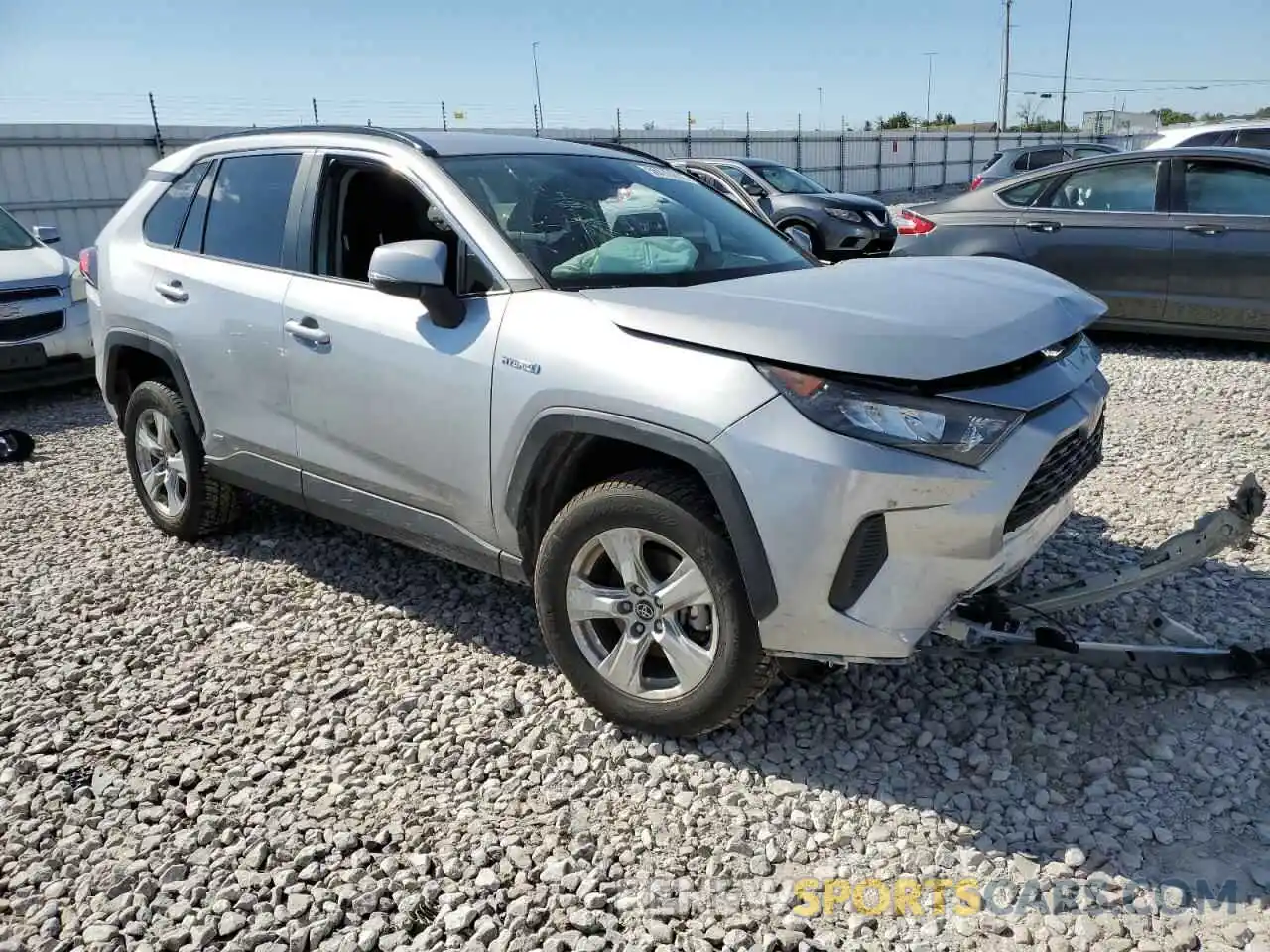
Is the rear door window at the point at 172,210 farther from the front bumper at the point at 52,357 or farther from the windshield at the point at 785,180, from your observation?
the windshield at the point at 785,180

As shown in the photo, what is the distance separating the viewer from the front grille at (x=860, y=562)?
8.43ft

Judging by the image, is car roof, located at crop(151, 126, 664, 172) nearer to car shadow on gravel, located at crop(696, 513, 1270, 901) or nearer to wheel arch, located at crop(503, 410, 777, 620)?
wheel arch, located at crop(503, 410, 777, 620)

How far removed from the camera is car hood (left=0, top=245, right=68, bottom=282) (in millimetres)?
7953

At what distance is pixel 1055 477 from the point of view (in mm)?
2863

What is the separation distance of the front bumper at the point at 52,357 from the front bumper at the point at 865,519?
23.2 feet

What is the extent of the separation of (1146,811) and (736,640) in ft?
3.91

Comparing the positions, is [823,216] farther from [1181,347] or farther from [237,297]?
[237,297]

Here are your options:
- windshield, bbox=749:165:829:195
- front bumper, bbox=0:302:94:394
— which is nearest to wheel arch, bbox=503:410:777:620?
front bumper, bbox=0:302:94:394

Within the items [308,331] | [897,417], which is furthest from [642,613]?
[308,331]

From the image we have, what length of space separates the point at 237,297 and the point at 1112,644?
11.1ft

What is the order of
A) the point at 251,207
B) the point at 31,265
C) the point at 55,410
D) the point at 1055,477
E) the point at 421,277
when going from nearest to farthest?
the point at 1055,477
the point at 421,277
the point at 251,207
the point at 55,410
the point at 31,265

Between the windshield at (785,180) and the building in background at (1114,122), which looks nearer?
the windshield at (785,180)

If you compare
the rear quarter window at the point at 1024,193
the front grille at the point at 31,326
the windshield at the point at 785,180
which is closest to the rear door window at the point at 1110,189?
the rear quarter window at the point at 1024,193

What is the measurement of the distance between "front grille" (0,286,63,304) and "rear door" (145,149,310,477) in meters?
4.13
